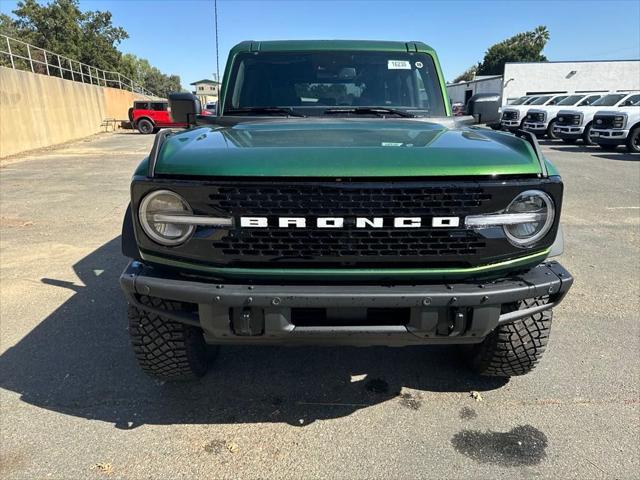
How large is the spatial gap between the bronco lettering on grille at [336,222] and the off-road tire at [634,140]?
1618 centimetres

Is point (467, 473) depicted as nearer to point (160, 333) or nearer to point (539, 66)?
point (160, 333)

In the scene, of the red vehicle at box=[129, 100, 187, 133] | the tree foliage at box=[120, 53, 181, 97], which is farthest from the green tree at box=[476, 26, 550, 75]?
the red vehicle at box=[129, 100, 187, 133]

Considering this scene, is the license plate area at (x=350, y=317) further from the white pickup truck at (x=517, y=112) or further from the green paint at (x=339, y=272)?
the white pickup truck at (x=517, y=112)

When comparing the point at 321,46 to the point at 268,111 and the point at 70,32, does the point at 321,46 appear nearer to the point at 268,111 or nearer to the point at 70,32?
the point at 268,111

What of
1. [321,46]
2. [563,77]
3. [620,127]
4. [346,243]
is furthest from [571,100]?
[563,77]

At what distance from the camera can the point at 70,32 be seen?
45.3m

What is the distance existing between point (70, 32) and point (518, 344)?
53.3 metres

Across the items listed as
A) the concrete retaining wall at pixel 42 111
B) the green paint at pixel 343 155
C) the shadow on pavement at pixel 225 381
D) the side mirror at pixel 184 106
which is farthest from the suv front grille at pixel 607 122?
the concrete retaining wall at pixel 42 111

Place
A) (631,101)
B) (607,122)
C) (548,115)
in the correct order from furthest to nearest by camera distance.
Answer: (548,115) < (631,101) < (607,122)

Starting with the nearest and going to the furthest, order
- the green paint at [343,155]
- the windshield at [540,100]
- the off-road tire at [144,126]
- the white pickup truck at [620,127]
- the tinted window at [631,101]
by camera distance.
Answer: the green paint at [343,155] < the white pickup truck at [620,127] < the tinted window at [631,101] < the windshield at [540,100] < the off-road tire at [144,126]

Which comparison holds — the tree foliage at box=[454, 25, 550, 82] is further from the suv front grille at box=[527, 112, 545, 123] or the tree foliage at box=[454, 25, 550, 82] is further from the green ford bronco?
the green ford bronco

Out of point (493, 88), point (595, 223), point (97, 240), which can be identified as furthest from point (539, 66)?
point (97, 240)

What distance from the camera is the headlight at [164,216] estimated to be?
2.08 metres

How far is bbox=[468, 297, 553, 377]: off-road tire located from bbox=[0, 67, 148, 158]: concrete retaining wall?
56.1 feet
